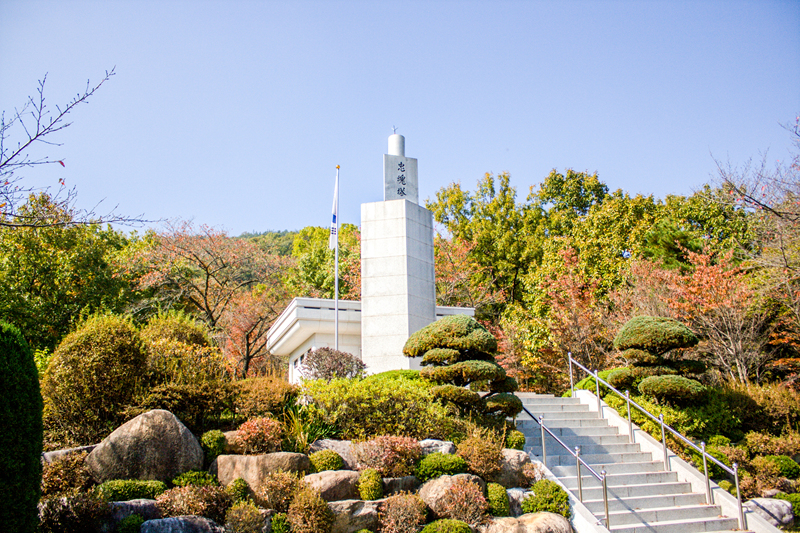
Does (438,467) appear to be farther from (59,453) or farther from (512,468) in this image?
(59,453)

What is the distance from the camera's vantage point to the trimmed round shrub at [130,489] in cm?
684

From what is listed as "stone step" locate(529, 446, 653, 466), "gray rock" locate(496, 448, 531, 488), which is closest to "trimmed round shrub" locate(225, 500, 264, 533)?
"gray rock" locate(496, 448, 531, 488)

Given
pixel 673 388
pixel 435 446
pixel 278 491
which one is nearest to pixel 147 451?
pixel 278 491

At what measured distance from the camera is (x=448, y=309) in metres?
17.3

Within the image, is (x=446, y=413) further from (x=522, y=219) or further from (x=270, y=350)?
(x=522, y=219)

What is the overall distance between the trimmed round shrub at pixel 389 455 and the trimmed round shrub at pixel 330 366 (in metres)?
3.48

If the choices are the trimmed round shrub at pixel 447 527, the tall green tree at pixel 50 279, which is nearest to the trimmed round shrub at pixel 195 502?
the trimmed round shrub at pixel 447 527

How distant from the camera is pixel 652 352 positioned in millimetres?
12344

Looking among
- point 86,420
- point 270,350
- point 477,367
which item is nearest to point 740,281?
point 477,367

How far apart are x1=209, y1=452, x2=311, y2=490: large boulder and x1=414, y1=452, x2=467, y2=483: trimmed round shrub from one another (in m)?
1.88

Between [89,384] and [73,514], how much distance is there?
2.23 meters

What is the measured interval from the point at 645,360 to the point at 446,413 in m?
4.91

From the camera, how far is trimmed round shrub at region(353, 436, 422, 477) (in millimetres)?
8469

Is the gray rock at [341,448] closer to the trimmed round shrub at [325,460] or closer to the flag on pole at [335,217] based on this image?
the trimmed round shrub at [325,460]
